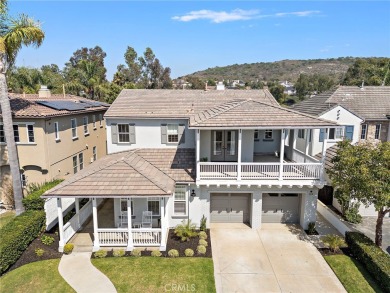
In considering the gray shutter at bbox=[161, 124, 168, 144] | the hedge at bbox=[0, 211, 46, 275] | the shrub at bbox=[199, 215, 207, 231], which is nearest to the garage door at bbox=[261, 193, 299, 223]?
the shrub at bbox=[199, 215, 207, 231]

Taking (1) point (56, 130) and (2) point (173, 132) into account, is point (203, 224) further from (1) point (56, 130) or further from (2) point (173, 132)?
(1) point (56, 130)

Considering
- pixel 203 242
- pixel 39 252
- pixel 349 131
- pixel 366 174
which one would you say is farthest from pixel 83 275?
pixel 349 131

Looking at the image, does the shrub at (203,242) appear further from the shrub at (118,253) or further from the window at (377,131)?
the window at (377,131)

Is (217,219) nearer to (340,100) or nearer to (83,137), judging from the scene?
(83,137)

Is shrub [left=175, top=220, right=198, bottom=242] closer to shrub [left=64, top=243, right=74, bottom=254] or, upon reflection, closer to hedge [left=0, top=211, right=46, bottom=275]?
shrub [left=64, top=243, right=74, bottom=254]

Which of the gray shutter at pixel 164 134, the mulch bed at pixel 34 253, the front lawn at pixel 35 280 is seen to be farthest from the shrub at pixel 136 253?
the gray shutter at pixel 164 134
